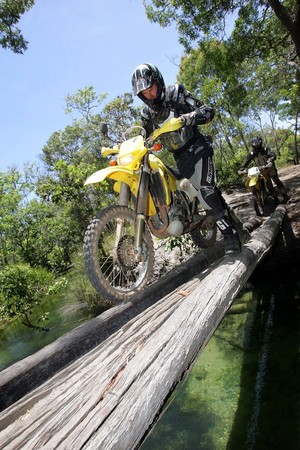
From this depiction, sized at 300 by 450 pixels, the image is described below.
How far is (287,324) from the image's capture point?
5551 millimetres

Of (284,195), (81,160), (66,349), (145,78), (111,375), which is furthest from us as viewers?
(81,160)

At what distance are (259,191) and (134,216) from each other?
5.06m

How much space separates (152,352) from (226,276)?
1265mm

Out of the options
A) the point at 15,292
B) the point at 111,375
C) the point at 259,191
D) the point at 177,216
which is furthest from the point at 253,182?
the point at 15,292

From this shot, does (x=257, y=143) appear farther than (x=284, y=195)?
Yes

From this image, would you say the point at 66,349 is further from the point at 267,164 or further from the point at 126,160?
the point at 267,164

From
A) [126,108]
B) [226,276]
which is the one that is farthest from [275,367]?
[126,108]

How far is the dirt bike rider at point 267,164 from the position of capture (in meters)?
7.74

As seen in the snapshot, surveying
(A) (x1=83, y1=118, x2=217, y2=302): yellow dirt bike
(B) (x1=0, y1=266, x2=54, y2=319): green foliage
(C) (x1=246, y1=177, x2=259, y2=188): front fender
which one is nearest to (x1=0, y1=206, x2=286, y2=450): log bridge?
(A) (x1=83, y1=118, x2=217, y2=302): yellow dirt bike

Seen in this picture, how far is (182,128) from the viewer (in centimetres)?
375

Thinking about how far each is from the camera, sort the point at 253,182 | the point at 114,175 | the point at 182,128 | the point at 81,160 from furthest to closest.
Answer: the point at 81,160
the point at 253,182
the point at 182,128
the point at 114,175

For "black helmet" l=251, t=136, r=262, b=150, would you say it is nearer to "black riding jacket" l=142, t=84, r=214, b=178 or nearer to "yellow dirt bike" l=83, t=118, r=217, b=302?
"black riding jacket" l=142, t=84, r=214, b=178

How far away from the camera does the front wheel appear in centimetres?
297

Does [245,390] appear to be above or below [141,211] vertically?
below
